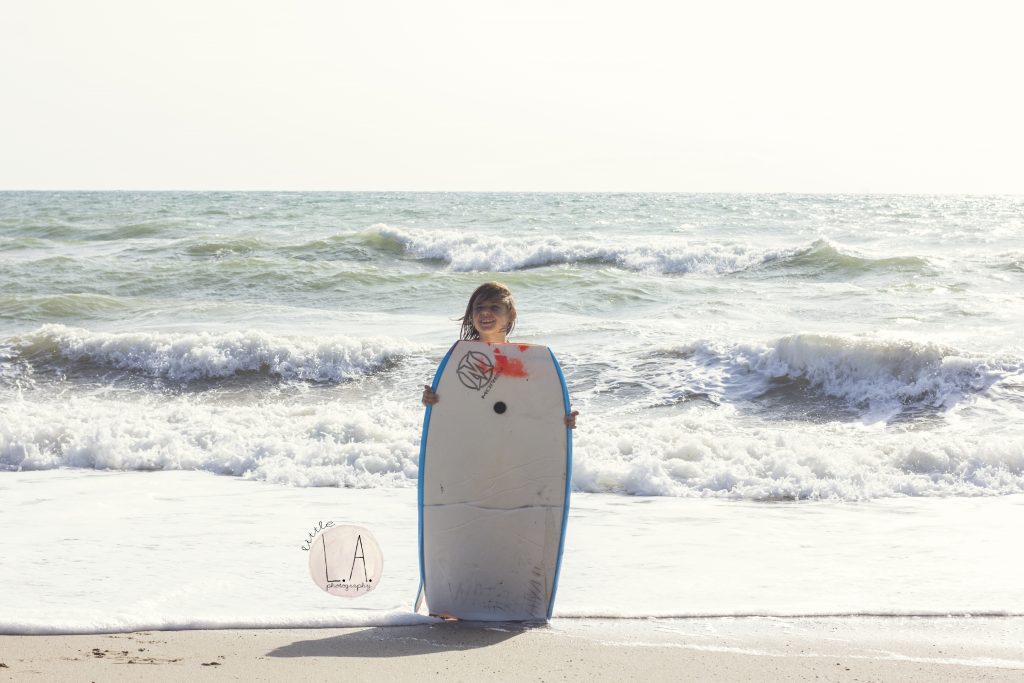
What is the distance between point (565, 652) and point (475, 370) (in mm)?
1057

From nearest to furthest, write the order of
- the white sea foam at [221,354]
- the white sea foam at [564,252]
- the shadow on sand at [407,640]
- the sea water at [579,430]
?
the shadow on sand at [407,640] < the sea water at [579,430] < the white sea foam at [221,354] < the white sea foam at [564,252]

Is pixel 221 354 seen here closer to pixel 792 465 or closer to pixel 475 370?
pixel 792 465

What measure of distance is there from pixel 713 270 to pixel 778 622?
48.1 ft

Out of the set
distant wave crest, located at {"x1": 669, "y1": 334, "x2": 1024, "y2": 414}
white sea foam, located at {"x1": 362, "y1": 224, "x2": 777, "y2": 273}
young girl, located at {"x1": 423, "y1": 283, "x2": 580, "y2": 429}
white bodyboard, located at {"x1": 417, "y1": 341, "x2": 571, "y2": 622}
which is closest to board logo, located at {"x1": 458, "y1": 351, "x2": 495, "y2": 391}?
white bodyboard, located at {"x1": 417, "y1": 341, "x2": 571, "y2": 622}

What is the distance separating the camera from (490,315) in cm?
362

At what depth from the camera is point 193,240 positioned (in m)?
20.8

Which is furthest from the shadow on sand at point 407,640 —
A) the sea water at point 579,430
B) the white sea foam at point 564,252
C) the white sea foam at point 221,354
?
the white sea foam at point 564,252

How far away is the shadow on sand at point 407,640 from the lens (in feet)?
10.6

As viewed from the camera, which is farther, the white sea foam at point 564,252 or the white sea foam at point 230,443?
the white sea foam at point 564,252

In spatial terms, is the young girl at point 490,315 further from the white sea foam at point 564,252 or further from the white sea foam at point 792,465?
the white sea foam at point 564,252

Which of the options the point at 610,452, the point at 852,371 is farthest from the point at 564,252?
the point at 610,452

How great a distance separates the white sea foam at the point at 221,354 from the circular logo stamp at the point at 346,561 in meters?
5.80

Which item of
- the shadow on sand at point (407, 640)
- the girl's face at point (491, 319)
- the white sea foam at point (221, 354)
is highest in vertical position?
the girl's face at point (491, 319)

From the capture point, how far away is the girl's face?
3.61 metres
